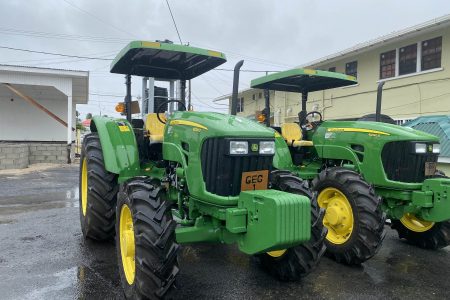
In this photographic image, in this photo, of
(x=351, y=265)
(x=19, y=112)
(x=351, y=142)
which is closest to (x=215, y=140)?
(x=351, y=265)

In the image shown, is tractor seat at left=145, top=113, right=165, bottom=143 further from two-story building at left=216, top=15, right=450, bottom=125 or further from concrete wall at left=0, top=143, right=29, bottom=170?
concrete wall at left=0, top=143, right=29, bottom=170

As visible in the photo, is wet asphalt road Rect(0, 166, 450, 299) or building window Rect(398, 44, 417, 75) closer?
wet asphalt road Rect(0, 166, 450, 299)

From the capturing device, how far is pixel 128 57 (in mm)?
4812

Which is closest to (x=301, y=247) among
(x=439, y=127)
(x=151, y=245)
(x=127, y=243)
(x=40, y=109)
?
(x=151, y=245)

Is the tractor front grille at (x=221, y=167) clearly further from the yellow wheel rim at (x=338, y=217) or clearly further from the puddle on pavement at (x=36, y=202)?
the puddle on pavement at (x=36, y=202)

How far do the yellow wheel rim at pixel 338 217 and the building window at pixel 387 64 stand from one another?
35.3ft

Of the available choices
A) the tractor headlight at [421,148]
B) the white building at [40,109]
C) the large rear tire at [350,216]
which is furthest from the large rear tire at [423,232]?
the white building at [40,109]

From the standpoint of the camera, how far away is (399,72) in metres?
14.0

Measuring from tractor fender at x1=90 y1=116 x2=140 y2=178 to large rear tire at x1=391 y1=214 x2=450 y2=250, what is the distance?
12.8 feet

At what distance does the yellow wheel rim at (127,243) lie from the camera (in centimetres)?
369

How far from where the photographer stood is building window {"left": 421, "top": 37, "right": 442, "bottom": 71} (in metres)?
12.6

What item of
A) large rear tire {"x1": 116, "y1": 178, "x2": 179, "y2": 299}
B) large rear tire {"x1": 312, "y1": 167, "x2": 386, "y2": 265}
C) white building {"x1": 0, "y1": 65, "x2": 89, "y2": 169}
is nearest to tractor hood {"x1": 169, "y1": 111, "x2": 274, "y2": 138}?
large rear tire {"x1": 116, "y1": 178, "x2": 179, "y2": 299}

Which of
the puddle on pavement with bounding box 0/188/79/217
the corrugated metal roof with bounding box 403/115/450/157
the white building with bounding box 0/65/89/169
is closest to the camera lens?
the puddle on pavement with bounding box 0/188/79/217

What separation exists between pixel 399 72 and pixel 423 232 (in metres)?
9.78
